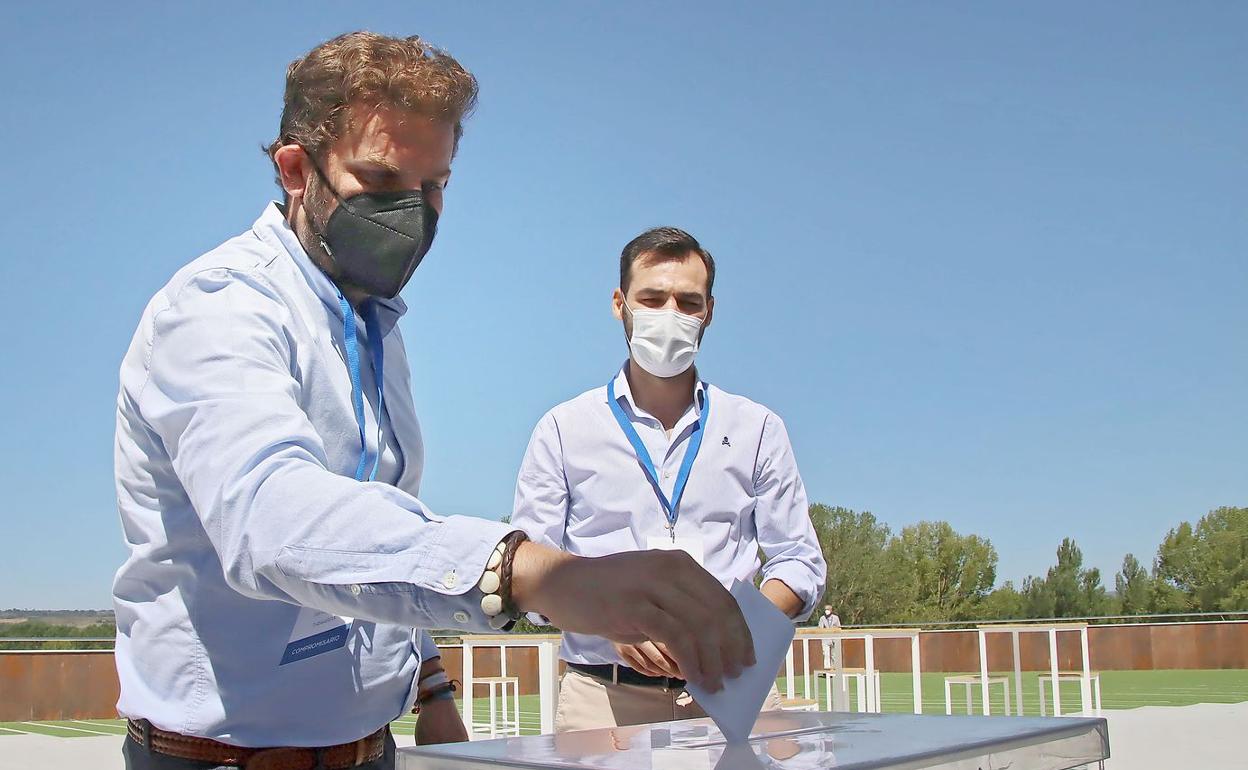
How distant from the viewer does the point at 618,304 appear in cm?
369

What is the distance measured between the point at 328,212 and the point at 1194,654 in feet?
82.8

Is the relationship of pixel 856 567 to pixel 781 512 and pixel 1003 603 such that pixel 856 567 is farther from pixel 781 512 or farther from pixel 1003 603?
pixel 781 512

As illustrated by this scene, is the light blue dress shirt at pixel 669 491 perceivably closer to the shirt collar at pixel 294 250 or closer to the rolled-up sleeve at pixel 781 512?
the rolled-up sleeve at pixel 781 512

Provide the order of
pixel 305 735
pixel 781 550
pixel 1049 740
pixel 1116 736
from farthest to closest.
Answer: pixel 1116 736 → pixel 781 550 → pixel 305 735 → pixel 1049 740

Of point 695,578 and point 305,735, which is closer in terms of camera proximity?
point 695,578

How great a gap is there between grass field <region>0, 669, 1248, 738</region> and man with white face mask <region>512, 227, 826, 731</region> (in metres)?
8.89

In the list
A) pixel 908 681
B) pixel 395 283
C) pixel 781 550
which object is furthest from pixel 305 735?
pixel 908 681

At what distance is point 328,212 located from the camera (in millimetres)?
1686

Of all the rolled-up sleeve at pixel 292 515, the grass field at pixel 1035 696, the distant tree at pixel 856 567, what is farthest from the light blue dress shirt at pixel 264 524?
the distant tree at pixel 856 567

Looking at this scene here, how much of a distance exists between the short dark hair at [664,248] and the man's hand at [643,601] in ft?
8.31

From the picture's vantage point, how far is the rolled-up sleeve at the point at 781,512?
3143 millimetres

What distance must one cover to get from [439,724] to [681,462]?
1.41 m

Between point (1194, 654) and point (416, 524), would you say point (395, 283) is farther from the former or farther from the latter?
point (1194, 654)

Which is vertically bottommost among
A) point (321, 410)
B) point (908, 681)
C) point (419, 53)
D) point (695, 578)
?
point (908, 681)
